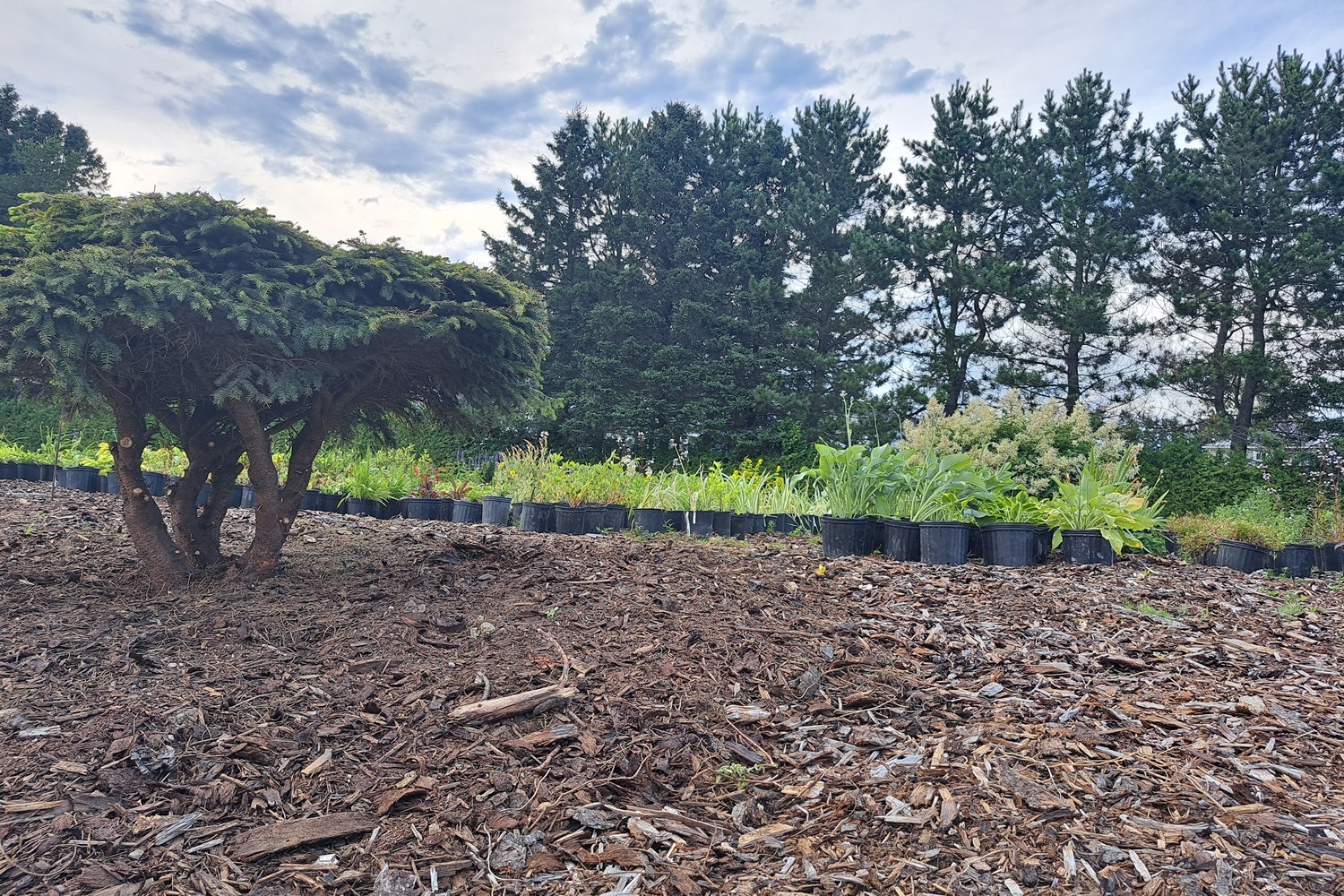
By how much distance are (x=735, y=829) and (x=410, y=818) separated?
30.7 inches

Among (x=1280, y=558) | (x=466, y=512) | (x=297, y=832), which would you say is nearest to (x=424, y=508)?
(x=466, y=512)

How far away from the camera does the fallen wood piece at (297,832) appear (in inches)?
66.9

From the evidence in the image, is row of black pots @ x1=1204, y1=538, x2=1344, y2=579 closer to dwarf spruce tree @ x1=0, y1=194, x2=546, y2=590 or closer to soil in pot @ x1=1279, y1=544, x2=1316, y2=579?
soil in pot @ x1=1279, y1=544, x2=1316, y2=579

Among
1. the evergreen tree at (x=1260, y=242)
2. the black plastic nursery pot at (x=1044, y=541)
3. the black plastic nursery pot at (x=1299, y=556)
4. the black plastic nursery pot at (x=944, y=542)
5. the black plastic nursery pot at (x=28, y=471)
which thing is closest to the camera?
the black plastic nursery pot at (x=944, y=542)

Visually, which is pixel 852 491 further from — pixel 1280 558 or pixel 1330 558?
pixel 1330 558

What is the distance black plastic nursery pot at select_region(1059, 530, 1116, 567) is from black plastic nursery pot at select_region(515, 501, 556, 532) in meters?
4.20

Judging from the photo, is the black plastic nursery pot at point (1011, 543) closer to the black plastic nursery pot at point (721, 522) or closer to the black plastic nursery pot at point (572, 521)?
the black plastic nursery pot at point (721, 522)

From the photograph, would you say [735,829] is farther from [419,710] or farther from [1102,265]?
[1102,265]

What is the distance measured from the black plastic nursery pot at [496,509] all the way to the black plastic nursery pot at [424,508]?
0.56 meters

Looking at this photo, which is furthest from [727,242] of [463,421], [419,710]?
[419,710]

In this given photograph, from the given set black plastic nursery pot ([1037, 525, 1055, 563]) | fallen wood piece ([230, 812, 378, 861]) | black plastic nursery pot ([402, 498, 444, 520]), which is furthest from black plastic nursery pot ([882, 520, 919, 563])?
black plastic nursery pot ([402, 498, 444, 520])

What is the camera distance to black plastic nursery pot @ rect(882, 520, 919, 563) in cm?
480

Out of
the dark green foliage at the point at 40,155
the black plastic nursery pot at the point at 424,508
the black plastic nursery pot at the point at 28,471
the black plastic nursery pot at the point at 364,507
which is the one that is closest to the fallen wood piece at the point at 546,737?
the black plastic nursery pot at the point at 424,508

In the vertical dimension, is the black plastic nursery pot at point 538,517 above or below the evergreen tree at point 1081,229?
below
